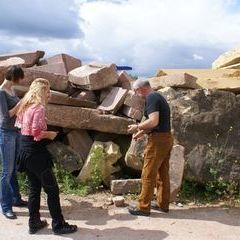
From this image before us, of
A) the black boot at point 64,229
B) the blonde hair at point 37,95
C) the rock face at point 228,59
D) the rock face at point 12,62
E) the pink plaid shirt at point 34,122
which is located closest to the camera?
the pink plaid shirt at point 34,122

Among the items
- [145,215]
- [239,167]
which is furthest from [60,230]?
[239,167]

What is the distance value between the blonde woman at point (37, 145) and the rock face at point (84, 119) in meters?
2.43

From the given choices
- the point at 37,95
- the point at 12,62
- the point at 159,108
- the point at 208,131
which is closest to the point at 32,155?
the point at 37,95

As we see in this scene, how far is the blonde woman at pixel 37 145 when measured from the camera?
6.20 m

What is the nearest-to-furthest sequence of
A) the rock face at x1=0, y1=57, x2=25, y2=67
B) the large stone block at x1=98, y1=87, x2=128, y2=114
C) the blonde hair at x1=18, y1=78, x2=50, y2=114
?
the blonde hair at x1=18, y1=78, x2=50, y2=114 → the large stone block at x1=98, y1=87, x2=128, y2=114 → the rock face at x1=0, y1=57, x2=25, y2=67

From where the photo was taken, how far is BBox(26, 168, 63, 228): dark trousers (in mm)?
6332

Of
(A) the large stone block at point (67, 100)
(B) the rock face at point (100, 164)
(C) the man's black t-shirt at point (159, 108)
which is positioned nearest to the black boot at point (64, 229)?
(C) the man's black t-shirt at point (159, 108)

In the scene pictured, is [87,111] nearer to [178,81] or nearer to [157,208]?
[178,81]

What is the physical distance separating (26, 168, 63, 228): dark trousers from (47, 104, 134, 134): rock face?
2.51 m

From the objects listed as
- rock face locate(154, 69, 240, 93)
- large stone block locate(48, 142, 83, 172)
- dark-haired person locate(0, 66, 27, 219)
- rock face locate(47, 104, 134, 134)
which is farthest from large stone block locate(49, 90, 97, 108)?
dark-haired person locate(0, 66, 27, 219)

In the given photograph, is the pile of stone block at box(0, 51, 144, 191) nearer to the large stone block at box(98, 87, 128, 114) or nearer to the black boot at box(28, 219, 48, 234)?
the large stone block at box(98, 87, 128, 114)

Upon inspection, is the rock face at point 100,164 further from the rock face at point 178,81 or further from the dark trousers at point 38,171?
the dark trousers at point 38,171

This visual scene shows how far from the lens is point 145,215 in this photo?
723 cm

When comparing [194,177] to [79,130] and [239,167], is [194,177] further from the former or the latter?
[79,130]
